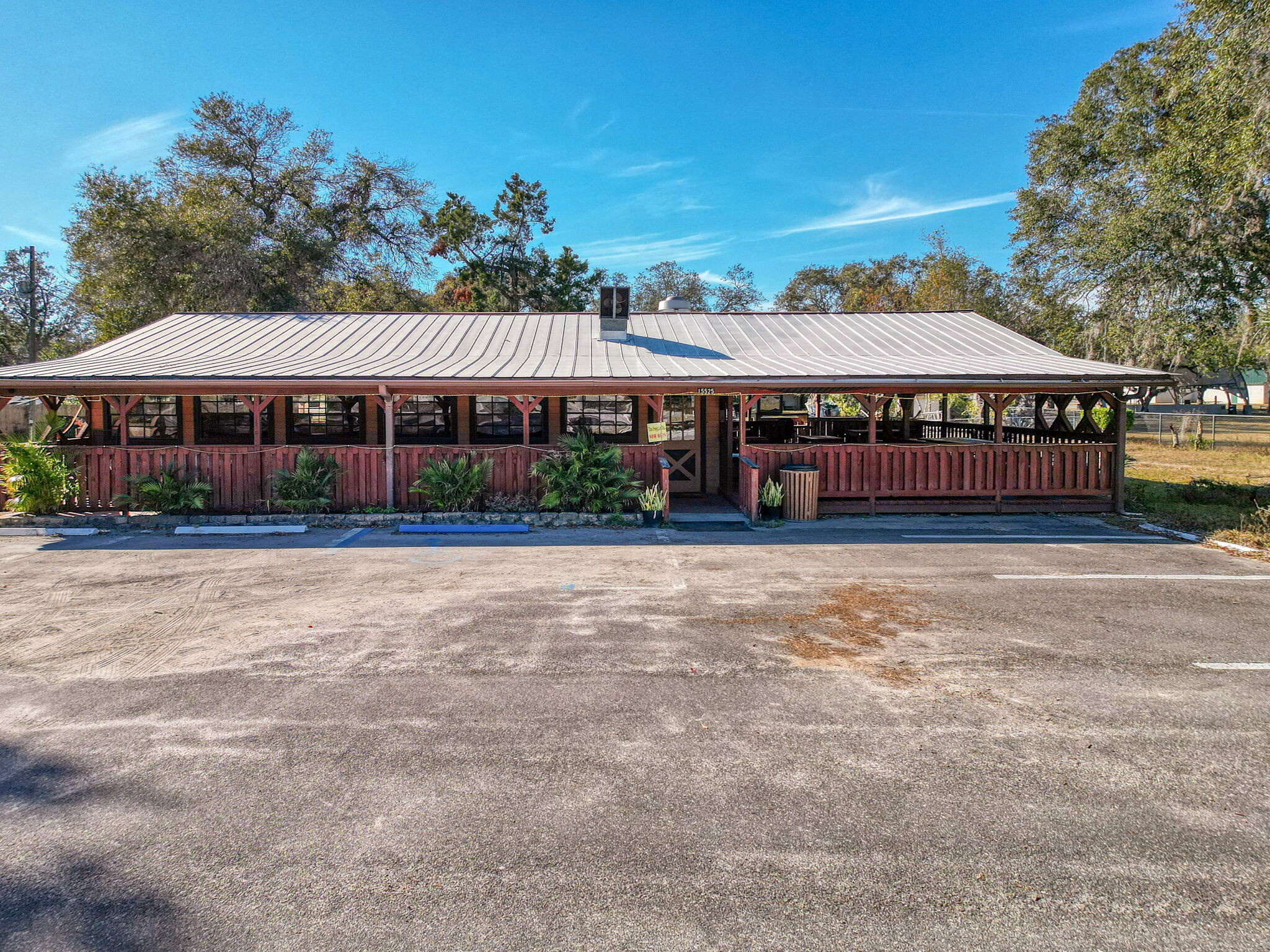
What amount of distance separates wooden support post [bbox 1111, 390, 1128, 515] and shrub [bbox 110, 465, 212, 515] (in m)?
15.4

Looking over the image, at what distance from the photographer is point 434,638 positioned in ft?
19.5

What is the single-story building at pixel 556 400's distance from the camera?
11438mm

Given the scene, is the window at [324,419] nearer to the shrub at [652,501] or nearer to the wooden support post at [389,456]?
the wooden support post at [389,456]

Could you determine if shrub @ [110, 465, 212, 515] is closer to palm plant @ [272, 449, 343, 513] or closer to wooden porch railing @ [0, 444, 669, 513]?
wooden porch railing @ [0, 444, 669, 513]

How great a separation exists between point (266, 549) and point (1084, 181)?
1209 inches

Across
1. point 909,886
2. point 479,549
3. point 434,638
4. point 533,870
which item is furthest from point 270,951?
point 479,549

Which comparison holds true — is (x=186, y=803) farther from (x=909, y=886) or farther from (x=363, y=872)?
(x=909, y=886)

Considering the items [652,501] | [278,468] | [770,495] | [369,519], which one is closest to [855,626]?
[770,495]

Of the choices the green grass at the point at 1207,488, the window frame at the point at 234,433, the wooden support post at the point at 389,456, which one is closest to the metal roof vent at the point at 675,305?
the wooden support post at the point at 389,456

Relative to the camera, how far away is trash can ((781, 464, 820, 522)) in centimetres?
1173

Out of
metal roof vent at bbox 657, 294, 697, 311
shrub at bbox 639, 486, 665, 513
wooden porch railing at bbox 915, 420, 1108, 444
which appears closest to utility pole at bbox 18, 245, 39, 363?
metal roof vent at bbox 657, 294, 697, 311

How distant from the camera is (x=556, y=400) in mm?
13711

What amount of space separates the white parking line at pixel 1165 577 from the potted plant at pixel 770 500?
4097 mm

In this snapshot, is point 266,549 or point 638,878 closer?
point 638,878
